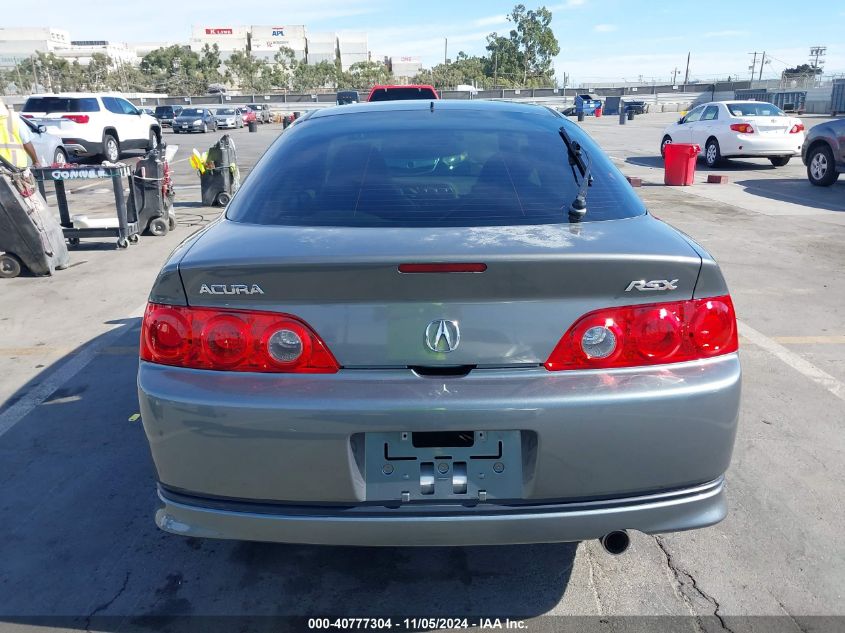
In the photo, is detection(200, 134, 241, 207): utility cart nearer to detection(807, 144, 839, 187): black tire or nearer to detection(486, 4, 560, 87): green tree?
detection(807, 144, 839, 187): black tire

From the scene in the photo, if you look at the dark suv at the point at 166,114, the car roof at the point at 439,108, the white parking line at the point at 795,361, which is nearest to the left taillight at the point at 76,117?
the car roof at the point at 439,108

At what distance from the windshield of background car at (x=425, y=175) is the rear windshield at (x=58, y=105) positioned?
714 inches

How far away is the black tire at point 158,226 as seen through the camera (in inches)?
370

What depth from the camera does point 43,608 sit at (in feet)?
8.20

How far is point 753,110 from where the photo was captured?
645 inches

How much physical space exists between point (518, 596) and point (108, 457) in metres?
2.27

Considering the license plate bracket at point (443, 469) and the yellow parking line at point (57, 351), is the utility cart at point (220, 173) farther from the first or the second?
the license plate bracket at point (443, 469)

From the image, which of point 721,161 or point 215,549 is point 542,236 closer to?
point 215,549

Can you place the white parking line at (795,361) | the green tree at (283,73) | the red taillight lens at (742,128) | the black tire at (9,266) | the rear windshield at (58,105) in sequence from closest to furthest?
the white parking line at (795,361), the black tire at (9,266), the red taillight lens at (742,128), the rear windshield at (58,105), the green tree at (283,73)

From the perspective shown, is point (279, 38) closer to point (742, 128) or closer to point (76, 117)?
point (76, 117)

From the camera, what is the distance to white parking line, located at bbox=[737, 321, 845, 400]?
14.5 ft

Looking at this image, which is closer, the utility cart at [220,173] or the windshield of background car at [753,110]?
the utility cart at [220,173]

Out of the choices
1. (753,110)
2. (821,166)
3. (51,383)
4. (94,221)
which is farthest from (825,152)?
(51,383)

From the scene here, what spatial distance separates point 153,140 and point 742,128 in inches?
682
